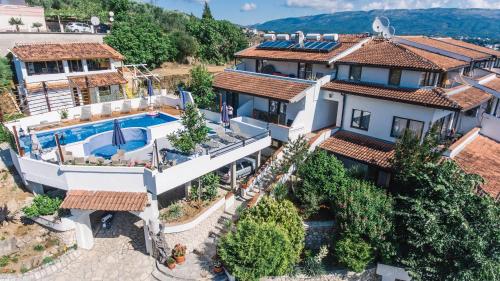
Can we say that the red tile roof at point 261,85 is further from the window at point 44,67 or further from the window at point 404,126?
the window at point 44,67

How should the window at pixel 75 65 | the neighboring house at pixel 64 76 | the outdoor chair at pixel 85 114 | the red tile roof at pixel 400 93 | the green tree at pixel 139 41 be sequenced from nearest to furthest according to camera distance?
the red tile roof at pixel 400 93 → the outdoor chair at pixel 85 114 → the neighboring house at pixel 64 76 → the window at pixel 75 65 → the green tree at pixel 139 41

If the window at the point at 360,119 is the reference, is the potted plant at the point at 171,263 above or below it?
below

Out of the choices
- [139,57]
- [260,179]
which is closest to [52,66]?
[139,57]

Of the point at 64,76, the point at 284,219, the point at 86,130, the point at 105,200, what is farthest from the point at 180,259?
the point at 64,76

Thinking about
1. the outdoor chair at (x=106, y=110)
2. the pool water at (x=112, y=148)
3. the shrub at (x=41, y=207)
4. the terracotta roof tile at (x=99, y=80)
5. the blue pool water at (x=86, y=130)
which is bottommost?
the shrub at (x=41, y=207)

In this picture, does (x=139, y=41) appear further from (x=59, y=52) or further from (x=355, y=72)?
(x=355, y=72)

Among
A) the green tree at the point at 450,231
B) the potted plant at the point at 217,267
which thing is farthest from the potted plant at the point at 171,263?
the green tree at the point at 450,231

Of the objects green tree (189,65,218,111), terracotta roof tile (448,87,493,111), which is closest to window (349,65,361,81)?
terracotta roof tile (448,87,493,111)

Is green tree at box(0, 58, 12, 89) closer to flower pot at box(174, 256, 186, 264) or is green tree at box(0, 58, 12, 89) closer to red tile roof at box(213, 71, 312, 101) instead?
red tile roof at box(213, 71, 312, 101)
